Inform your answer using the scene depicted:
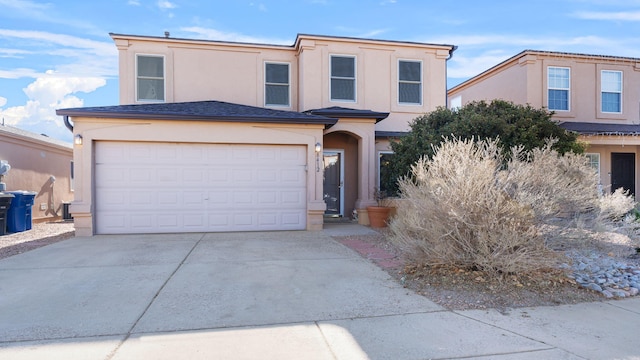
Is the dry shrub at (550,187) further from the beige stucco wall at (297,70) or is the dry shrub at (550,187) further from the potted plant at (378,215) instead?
the beige stucco wall at (297,70)

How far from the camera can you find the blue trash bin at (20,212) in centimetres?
1092

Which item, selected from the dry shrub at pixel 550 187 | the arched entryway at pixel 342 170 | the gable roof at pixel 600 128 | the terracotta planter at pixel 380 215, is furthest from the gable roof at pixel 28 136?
the gable roof at pixel 600 128

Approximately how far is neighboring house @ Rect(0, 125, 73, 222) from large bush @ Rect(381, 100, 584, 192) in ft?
40.2

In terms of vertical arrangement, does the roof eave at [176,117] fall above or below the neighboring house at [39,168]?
above

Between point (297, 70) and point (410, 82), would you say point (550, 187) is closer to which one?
point (410, 82)

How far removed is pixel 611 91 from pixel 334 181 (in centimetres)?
1209

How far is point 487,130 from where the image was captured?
910 cm

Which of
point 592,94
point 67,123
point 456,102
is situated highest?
point 456,102

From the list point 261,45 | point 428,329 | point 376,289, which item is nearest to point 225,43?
point 261,45

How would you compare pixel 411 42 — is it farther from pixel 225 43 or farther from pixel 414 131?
pixel 225 43

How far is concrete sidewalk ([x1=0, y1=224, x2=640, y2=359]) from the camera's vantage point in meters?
3.53

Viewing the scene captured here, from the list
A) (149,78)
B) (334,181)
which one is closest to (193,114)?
(149,78)

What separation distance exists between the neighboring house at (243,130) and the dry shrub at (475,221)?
5.42 meters

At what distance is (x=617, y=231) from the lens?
5980 mm
